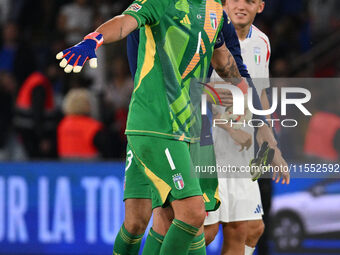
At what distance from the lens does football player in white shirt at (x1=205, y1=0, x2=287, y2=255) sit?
5.52 metres

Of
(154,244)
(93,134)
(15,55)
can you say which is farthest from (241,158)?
(15,55)

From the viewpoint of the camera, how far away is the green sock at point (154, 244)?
4.72 metres

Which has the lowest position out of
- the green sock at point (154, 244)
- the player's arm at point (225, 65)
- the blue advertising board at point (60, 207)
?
the blue advertising board at point (60, 207)

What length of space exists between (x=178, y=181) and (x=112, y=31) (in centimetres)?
96

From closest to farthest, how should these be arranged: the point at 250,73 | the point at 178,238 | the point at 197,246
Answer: the point at 178,238 → the point at 197,246 → the point at 250,73

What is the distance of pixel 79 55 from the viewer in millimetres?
3773

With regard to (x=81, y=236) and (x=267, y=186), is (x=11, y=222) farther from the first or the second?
(x=267, y=186)

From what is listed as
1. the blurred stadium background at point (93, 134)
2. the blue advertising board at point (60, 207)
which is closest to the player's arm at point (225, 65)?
the blurred stadium background at point (93, 134)

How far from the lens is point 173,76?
4598 mm

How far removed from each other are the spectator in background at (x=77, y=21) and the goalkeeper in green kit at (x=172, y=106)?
591cm

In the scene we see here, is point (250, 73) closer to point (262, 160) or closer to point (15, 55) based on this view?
point (262, 160)

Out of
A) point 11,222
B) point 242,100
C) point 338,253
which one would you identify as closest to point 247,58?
point 242,100

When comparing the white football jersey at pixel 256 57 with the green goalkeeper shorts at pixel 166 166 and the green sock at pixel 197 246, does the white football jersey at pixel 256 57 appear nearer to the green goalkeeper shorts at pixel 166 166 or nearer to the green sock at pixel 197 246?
the green goalkeeper shorts at pixel 166 166

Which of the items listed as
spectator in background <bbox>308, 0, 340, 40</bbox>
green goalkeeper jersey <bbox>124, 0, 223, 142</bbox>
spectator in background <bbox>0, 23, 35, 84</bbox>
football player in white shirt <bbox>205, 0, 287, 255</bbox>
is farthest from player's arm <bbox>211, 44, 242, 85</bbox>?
spectator in background <bbox>308, 0, 340, 40</bbox>
